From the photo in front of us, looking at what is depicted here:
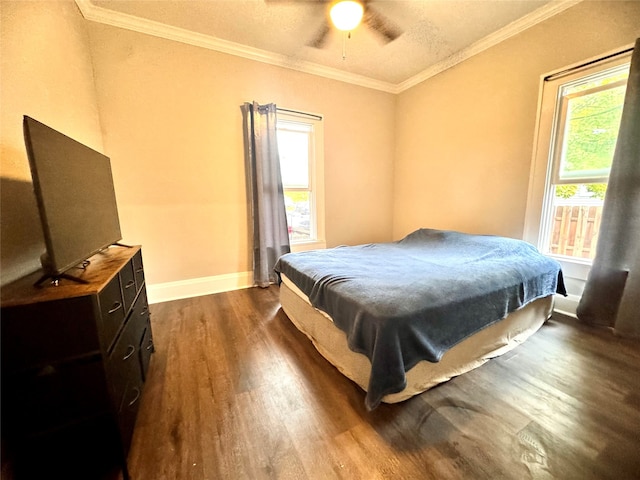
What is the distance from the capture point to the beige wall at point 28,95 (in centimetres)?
115

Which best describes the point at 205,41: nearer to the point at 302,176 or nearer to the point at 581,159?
the point at 302,176

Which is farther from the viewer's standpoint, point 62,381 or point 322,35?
point 322,35

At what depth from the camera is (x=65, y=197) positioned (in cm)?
109

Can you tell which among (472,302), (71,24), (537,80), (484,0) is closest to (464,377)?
(472,302)

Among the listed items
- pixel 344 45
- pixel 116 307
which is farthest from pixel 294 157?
pixel 116 307

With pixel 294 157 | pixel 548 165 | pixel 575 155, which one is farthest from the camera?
pixel 294 157

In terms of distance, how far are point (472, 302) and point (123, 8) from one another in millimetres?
A: 3753

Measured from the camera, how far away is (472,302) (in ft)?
5.07

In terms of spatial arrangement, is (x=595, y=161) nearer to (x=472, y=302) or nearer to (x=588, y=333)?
(x=588, y=333)

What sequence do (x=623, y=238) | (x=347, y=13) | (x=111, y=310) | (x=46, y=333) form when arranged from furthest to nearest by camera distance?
(x=623, y=238)
(x=347, y=13)
(x=111, y=310)
(x=46, y=333)

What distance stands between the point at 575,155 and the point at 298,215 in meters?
2.98

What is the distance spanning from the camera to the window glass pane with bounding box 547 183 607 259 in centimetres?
227

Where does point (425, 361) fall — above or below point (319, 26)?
below

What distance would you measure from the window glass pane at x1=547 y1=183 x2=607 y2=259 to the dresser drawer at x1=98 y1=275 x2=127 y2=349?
3.50 meters
